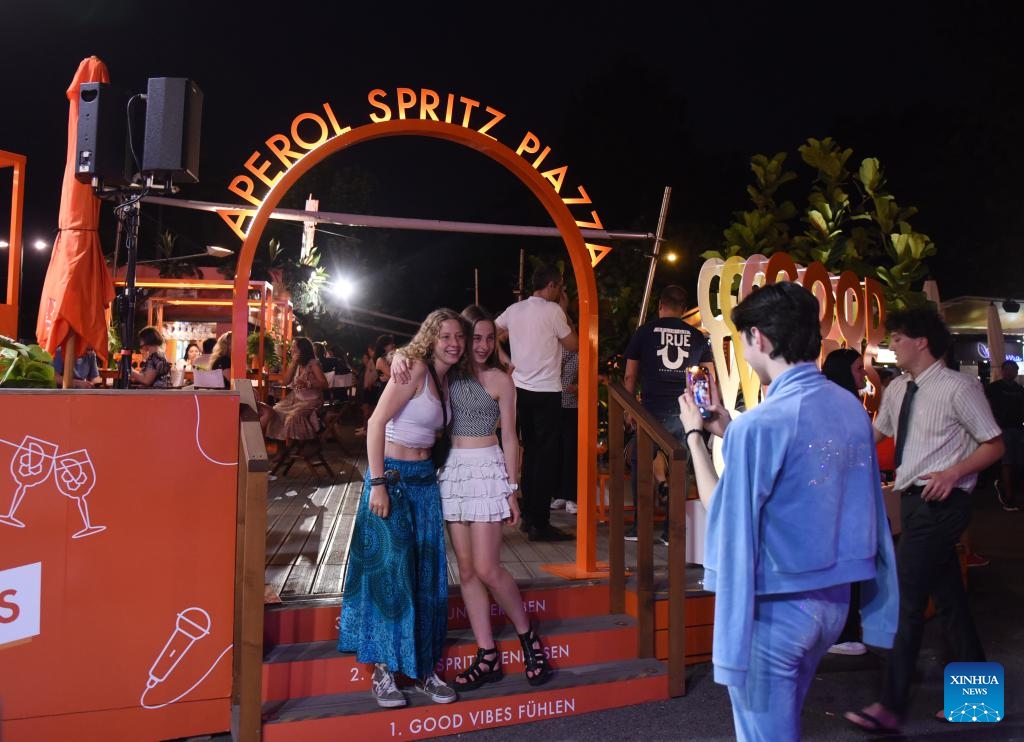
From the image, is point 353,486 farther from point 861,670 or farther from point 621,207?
point 621,207

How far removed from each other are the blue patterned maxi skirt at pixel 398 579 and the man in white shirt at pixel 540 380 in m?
2.07

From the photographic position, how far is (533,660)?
13.5 feet

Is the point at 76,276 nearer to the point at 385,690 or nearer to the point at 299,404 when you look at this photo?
the point at 385,690

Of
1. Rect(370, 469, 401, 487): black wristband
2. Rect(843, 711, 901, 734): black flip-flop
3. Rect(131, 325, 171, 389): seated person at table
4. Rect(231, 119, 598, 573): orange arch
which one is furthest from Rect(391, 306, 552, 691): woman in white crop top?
Rect(131, 325, 171, 389): seated person at table

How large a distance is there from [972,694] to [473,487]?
250 cm

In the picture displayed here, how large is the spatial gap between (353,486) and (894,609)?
6339mm

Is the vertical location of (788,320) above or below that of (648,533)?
above

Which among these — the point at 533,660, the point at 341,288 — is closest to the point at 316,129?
the point at 533,660

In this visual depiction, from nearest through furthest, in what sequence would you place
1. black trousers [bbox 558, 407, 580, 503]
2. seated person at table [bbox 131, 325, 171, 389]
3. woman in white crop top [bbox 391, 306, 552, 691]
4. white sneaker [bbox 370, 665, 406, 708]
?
white sneaker [bbox 370, 665, 406, 708]
woman in white crop top [bbox 391, 306, 552, 691]
black trousers [bbox 558, 407, 580, 503]
seated person at table [bbox 131, 325, 171, 389]

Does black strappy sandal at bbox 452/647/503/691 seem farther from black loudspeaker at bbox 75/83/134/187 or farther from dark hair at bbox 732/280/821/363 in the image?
black loudspeaker at bbox 75/83/134/187

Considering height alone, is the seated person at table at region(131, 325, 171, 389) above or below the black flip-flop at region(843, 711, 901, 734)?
above

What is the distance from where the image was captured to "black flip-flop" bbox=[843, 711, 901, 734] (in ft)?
12.8

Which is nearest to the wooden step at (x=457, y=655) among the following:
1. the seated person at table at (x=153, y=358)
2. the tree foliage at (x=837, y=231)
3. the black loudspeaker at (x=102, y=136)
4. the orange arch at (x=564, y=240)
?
the orange arch at (x=564, y=240)

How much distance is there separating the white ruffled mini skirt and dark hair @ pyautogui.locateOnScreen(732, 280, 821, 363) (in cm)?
187
